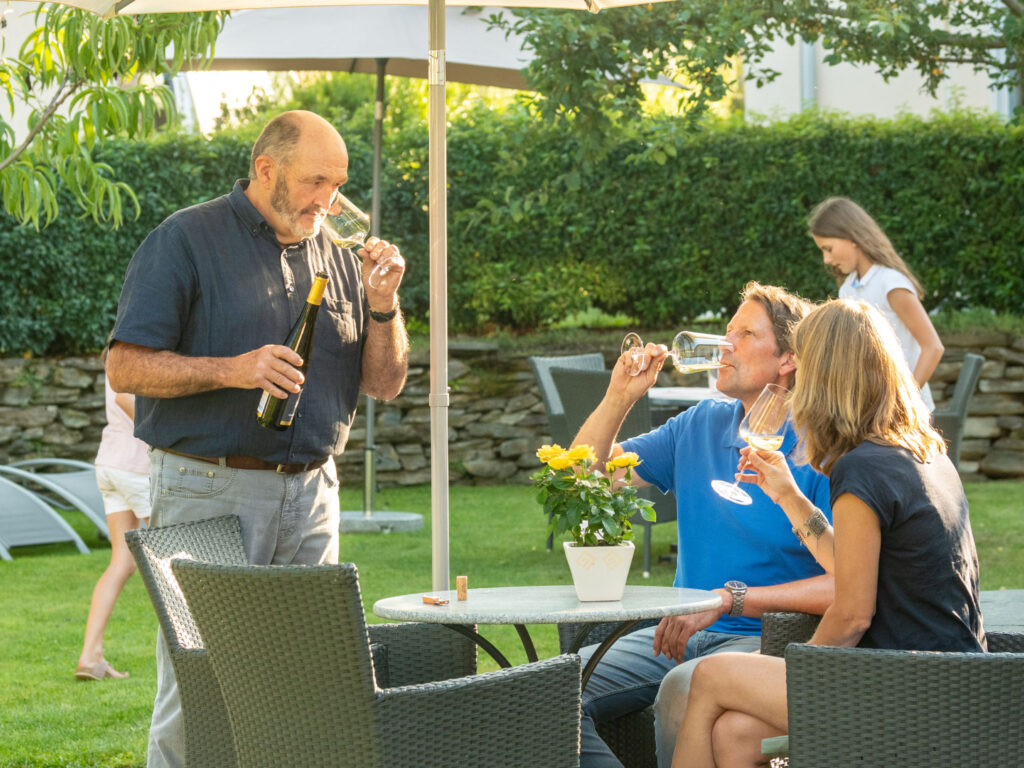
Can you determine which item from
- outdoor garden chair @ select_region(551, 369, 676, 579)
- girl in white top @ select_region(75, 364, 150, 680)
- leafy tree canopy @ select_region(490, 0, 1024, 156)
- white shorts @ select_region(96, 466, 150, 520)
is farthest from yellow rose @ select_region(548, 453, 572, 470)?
leafy tree canopy @ select_region(490, 0, 1024, 156)

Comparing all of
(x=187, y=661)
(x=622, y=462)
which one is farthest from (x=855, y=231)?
(x=187, y=661)

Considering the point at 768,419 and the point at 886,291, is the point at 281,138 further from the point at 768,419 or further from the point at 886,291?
the point at 886,291

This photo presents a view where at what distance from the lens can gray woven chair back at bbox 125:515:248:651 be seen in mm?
2883

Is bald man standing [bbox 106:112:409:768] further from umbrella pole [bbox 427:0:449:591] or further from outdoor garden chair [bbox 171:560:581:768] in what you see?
outdoor garden chair [bbox 171:560:581:768]

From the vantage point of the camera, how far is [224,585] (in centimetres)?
238

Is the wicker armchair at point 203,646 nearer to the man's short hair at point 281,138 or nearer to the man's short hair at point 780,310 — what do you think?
the man's short hair at point 281,138

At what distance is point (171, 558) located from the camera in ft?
9.85

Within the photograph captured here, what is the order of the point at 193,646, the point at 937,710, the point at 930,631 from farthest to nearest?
the point at 193,646 → the point at 930,631 → the point at 937,710

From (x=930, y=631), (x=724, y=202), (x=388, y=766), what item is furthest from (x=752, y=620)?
(x=724, y=202)

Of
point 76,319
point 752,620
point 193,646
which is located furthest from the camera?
point 76,319

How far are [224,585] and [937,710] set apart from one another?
4.14 feet

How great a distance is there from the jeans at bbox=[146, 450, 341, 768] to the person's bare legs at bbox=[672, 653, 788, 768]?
1.22 meters

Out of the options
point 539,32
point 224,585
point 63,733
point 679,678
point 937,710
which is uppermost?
point 539,32

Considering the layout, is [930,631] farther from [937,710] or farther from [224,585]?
[224,585]
